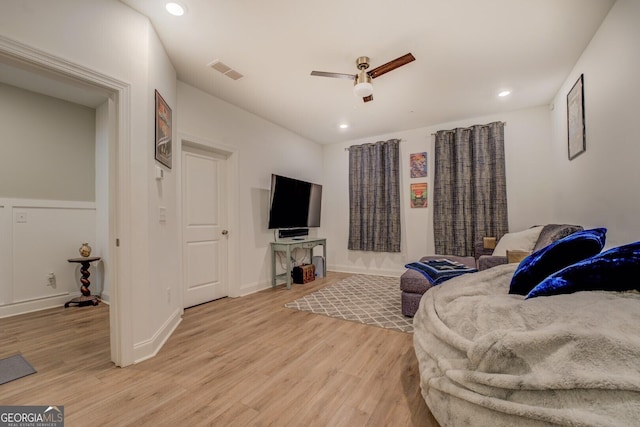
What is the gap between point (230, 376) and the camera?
173 centimetres

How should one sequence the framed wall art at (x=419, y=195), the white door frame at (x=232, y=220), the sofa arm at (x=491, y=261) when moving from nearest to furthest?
the sofa arm at (x=491, y=261) → the white door frame at (x=232, y=220) → the framed wall art at (x=419, y=195)

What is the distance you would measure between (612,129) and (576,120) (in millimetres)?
818

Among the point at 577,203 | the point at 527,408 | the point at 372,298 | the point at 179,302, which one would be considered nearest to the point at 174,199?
the point at 179,302

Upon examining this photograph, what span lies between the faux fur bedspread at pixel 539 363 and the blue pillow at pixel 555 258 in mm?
142

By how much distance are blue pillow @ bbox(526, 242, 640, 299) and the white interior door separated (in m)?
3.24

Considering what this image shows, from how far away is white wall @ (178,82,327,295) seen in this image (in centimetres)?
312

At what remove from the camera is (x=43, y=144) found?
322 centimetres

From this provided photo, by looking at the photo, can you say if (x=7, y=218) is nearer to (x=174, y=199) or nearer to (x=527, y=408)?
(x=174, y=199)

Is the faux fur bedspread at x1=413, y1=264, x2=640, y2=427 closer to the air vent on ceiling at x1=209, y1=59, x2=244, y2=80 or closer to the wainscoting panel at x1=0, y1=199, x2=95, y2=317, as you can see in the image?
the air vent on ceiling at x1=209, y1=59, x2=244, y2=80

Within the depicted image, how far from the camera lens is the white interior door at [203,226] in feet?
10.3

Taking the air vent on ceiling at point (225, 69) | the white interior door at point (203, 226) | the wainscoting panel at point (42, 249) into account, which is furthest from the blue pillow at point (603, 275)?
the wainscoting panel at point (42, 249)

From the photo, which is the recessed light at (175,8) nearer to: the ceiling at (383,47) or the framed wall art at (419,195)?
the ceiling at (383,47)

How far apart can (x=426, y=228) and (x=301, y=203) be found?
223 centimetres

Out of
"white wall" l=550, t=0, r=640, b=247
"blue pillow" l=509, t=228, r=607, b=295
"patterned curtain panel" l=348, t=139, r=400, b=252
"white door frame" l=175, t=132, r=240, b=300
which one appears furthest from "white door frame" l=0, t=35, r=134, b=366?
"patterned curtain panel" l=348, t=139, r=400, b=252
